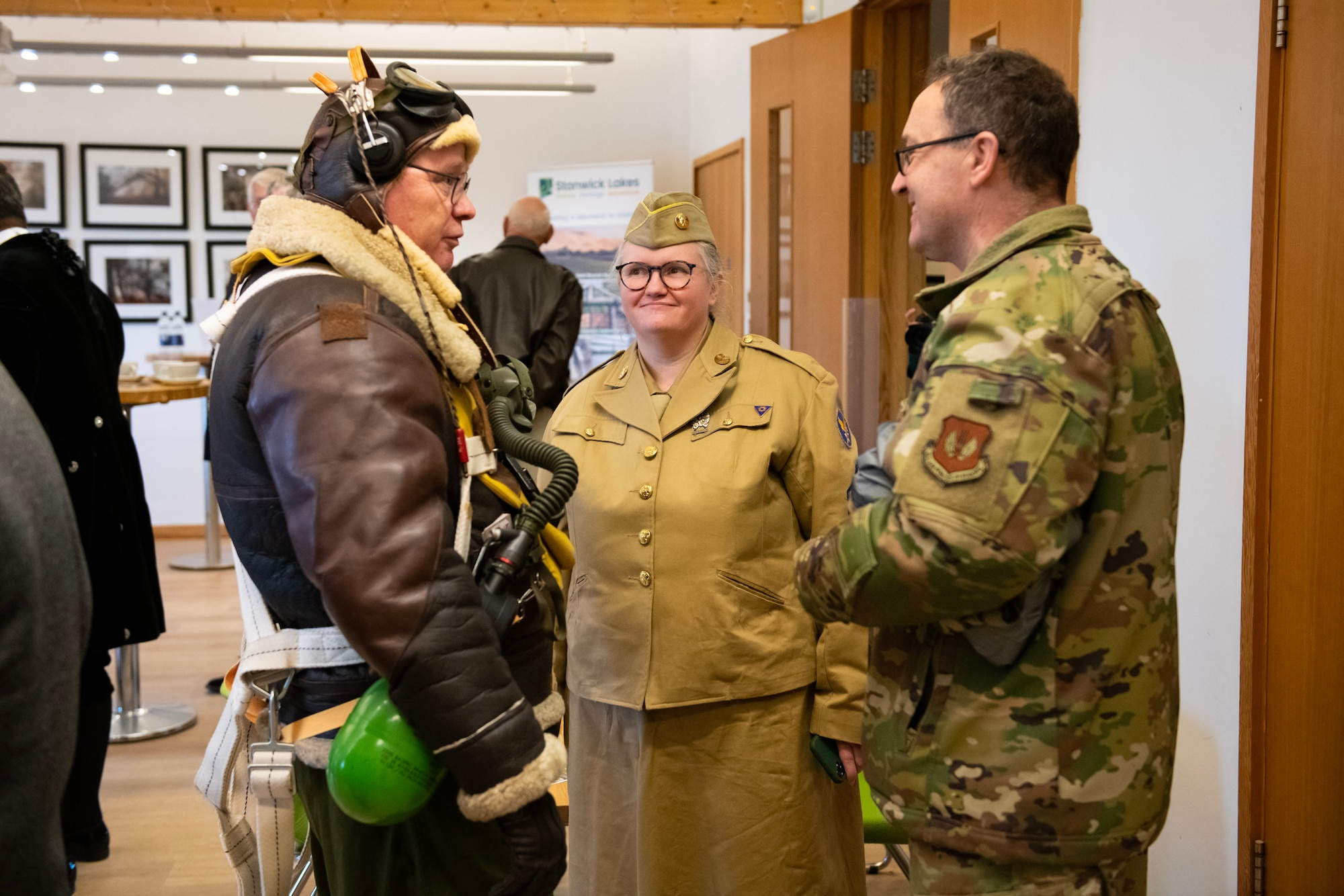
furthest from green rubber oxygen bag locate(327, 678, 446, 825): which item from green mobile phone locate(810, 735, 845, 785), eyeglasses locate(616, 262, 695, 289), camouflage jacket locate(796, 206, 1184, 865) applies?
eyeglasses locate(616, 262, 695, 289)

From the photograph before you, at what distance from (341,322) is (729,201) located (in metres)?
5.70

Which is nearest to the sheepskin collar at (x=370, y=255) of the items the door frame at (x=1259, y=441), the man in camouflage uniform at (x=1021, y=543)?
the man in camouflage uniform at (x=1021, y=543)

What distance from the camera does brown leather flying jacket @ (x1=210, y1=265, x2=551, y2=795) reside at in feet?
3.92

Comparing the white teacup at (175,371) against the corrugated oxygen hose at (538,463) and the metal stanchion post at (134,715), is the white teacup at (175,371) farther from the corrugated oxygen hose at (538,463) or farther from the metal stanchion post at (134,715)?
A: the corrugated oxygen hose at (538,463)

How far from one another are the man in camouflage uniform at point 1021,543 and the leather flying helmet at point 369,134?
0.66 metres

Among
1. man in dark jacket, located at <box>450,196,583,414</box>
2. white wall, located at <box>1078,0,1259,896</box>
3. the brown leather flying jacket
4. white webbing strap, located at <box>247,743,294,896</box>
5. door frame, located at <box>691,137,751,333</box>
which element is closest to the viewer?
the brown leather flying jacket

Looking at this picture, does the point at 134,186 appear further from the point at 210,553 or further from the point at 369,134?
the point at 369,134

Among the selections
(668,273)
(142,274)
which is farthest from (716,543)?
(142,274)

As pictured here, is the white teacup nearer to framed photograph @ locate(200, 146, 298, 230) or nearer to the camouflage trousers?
framed photograph @ locate(200, 146, 298, 230)

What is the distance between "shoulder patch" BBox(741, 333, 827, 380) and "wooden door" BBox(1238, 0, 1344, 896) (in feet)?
2.55

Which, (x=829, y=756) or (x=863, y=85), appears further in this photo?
(x=863, y=85)

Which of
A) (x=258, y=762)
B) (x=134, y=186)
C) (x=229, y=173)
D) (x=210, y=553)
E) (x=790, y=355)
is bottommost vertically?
(x=210, y=553)

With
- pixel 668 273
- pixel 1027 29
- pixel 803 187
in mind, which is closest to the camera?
pixel 668 273

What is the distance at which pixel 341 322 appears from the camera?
1.26 metres
